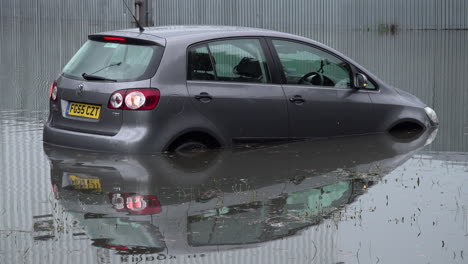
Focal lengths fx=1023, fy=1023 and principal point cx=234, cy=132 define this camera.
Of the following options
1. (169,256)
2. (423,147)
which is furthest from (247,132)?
(169,256)

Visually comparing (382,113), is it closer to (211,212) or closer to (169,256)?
(211,212)

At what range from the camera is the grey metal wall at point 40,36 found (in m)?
18.3

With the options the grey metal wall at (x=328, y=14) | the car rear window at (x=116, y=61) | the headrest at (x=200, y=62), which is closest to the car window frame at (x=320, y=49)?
the headrest at (x=200, y=62)

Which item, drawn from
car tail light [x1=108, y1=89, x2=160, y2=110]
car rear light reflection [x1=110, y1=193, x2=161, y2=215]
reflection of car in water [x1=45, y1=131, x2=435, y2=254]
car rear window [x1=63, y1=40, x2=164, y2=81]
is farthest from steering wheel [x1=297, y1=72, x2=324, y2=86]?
car rear light reflection [x1=110, y1=193, x2=161, y2=215]

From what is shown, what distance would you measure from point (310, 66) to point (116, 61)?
2.37m

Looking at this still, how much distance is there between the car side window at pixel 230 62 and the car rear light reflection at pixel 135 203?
7.71ft

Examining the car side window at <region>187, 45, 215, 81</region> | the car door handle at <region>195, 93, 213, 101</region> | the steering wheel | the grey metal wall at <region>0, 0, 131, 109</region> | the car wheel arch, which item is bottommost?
the grey metal wall at <region>0, 0, 131, 109</region>

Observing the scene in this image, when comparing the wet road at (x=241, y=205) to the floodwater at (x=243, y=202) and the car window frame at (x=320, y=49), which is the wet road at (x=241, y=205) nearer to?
the floodwater at (x=243, y=202)

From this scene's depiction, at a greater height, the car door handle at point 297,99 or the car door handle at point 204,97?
the car door handle at point 204,97

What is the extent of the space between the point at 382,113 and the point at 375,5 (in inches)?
971

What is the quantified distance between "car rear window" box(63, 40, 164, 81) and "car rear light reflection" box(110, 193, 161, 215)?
200 cm

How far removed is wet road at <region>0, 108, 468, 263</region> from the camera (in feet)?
22.3

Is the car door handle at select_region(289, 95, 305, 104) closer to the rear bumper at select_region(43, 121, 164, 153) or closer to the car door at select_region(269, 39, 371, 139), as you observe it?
the car door at select_region(269, 39, 371, 139)

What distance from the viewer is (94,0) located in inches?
1565
